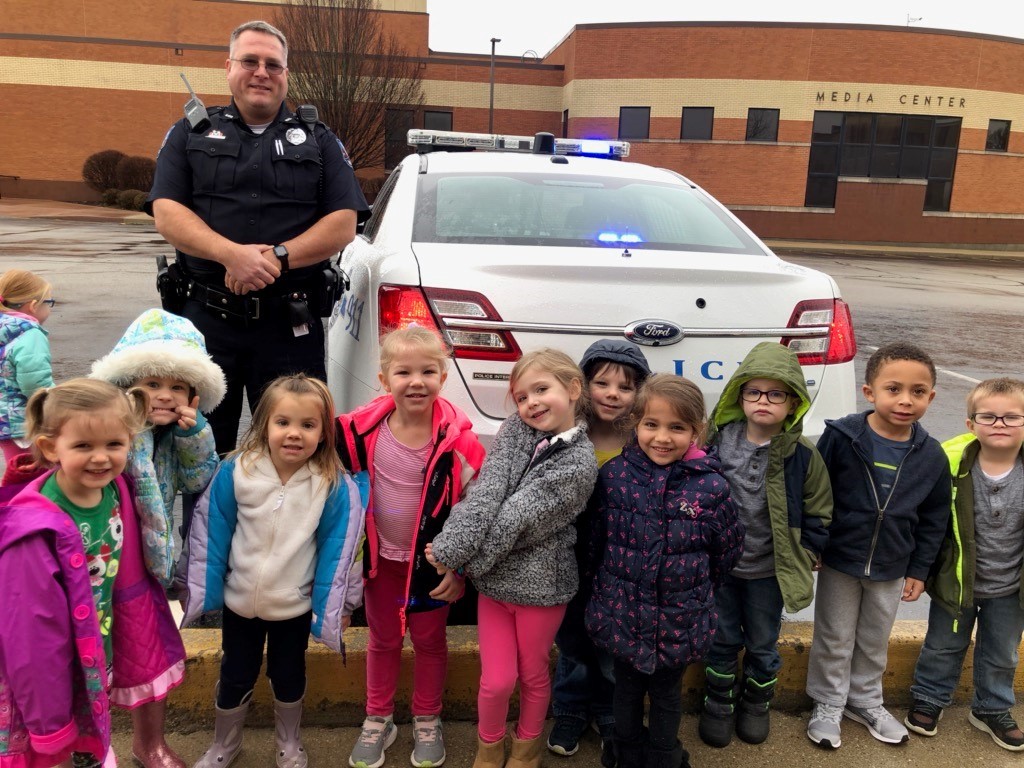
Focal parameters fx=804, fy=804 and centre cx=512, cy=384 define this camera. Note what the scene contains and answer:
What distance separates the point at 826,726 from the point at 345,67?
31147 mm

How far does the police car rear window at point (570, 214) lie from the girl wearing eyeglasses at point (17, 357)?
197 centimetres

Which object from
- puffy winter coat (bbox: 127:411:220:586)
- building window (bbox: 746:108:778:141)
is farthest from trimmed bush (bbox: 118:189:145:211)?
puffy winter coat (bbox: 127:411:220:586)

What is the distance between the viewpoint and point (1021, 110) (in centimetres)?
3148

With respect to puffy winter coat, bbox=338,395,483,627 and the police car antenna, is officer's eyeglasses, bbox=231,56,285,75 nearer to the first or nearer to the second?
the police car antenna

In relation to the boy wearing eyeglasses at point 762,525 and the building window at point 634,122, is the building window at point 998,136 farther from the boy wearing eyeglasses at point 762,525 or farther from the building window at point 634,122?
the boy wearing eyeglasses at point 762,525

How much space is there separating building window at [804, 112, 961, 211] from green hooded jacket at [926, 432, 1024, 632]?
31.4m

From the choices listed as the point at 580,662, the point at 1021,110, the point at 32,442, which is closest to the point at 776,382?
the point at 580,662

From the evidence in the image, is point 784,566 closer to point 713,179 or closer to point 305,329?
point 305,329

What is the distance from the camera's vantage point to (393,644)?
96.0 inches

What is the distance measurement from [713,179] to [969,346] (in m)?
22.6

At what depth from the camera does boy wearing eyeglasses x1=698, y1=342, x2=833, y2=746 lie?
238cm

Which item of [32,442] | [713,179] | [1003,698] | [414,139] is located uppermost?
[713,179]

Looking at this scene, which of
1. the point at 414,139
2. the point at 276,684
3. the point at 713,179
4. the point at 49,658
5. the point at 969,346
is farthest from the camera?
the point at 713,179

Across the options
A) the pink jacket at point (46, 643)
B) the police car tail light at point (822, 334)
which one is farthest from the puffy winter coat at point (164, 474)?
the police car tail light at point (822, 334)
